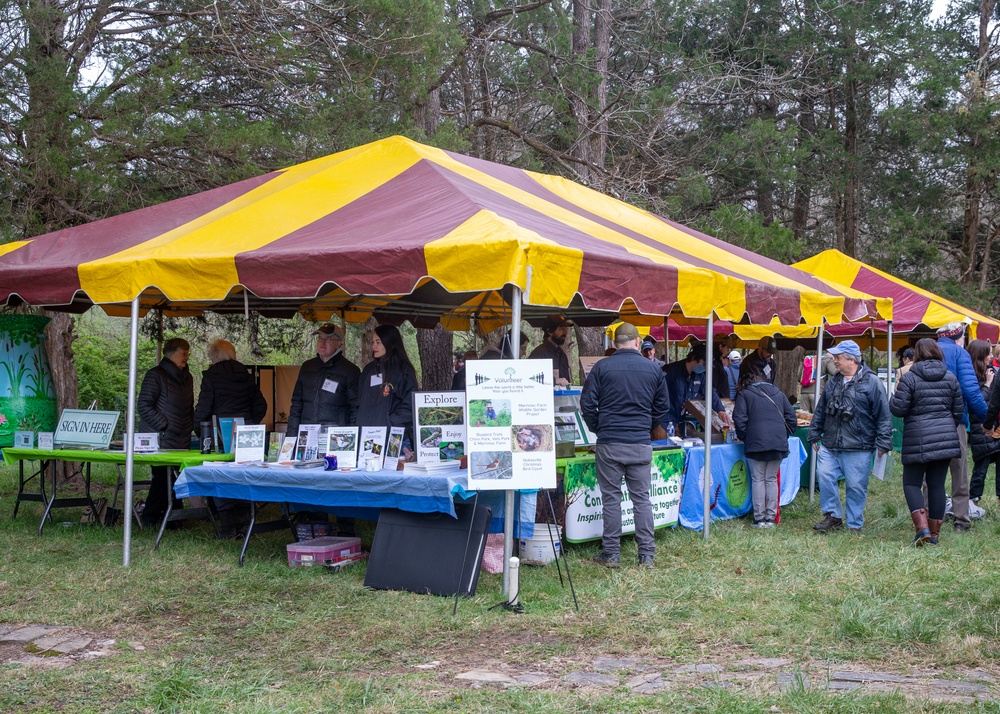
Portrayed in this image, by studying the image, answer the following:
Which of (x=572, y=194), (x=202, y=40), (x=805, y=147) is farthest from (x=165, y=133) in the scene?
(x=805, y=147)

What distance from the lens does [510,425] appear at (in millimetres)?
5461

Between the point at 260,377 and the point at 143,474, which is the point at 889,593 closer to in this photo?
the point at 260,377

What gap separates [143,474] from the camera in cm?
1164

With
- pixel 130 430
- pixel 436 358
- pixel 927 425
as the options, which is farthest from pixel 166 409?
pixel 927 425

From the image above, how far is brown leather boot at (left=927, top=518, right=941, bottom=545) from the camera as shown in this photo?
7.27m

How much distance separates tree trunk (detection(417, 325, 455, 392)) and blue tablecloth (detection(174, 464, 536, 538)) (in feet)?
19.2

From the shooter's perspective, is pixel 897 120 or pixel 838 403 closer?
pixel 838 403

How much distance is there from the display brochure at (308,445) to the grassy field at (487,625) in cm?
78

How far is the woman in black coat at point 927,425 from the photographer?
713 cm

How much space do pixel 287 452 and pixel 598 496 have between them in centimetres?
231

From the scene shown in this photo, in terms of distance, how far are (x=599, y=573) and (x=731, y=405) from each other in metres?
4.25

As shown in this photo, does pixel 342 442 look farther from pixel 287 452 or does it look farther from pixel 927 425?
pixel 927 425

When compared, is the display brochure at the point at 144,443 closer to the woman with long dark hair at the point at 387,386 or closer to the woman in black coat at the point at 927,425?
the woman with long dark hair at the point at 387,386

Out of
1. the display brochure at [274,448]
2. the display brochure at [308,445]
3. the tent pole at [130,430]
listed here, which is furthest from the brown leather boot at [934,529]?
→ the tent pole at [130,430]
